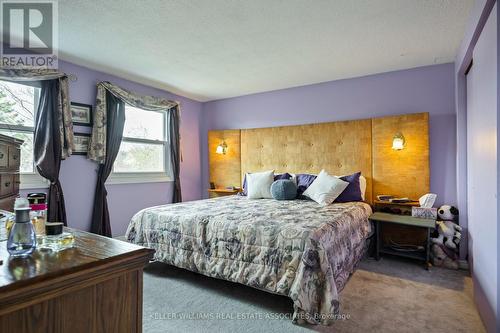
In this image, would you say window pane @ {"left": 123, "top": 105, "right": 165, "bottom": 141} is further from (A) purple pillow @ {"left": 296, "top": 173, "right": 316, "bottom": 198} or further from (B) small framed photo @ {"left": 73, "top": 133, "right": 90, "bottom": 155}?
(A) purple pillow @ {"left": 296, "top": 173, "right": 316, "bottom": 198}

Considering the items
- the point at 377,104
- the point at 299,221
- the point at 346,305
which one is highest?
the point at 377,104

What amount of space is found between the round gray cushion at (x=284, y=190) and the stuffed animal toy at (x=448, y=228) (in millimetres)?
1660

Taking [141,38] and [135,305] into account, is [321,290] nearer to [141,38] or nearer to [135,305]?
[135,305]

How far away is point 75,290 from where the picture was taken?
66cm

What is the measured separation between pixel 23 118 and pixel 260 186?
2959mm

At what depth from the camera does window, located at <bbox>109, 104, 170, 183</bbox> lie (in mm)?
3961

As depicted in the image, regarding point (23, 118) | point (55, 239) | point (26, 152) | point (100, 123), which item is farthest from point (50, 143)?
point (55, 239)

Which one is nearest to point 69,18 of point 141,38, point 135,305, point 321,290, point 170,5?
point 141,38

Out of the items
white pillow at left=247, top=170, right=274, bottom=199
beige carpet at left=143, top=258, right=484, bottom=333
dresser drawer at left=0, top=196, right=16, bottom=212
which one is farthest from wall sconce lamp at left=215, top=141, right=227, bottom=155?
dresser drawer at left=0, top=196, right=16, bottom=212

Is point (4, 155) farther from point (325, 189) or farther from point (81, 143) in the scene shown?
point (325, 189)

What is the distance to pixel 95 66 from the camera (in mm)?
3422

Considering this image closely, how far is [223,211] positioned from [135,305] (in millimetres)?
1904

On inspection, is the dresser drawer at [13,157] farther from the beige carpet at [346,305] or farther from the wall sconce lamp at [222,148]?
the wall sconce lamp at [222,148]

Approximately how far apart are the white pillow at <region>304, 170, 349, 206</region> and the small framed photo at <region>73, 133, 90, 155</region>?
2975 mm
